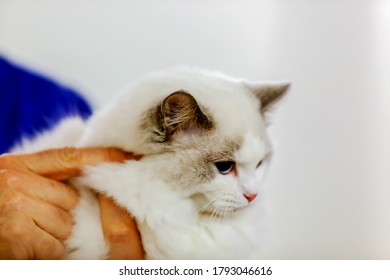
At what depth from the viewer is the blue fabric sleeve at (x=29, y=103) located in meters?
1.22

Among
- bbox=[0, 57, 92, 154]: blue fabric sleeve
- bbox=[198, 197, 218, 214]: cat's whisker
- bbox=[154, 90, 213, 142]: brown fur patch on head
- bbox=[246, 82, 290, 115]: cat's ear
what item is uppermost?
bbox=[0, 57, 92, 154]: blue fabric sleeve

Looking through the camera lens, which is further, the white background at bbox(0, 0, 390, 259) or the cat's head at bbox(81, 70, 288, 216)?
the white background at bbox(0, 0, 390, 259)

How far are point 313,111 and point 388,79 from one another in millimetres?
245

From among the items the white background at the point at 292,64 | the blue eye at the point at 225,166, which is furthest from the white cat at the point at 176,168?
the white background at the point at 292,64

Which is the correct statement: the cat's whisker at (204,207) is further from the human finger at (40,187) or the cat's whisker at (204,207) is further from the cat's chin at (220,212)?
the human finger at (40,187)

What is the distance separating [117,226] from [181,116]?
29 cm

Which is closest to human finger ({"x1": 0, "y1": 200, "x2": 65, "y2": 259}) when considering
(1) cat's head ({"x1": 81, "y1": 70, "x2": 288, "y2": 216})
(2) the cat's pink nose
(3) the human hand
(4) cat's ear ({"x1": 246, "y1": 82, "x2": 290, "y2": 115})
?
(3) the human hand

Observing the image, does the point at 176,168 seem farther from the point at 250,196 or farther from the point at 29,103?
the point at 29,103

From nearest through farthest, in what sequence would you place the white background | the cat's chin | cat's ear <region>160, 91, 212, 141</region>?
cat's ear <region>160, 91, 212, 141</region> → the cat's chin → the white background

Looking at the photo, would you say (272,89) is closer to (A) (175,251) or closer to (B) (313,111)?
(B) (313,111)

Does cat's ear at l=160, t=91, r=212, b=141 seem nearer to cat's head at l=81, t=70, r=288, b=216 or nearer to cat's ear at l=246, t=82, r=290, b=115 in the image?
cat's head at l=81, t=70, r=288, b=216

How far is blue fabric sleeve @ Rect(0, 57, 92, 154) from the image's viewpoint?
4.00 ft

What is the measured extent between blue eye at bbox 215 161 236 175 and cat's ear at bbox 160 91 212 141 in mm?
88

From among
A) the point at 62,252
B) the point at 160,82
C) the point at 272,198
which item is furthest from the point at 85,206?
the point at 272,198
